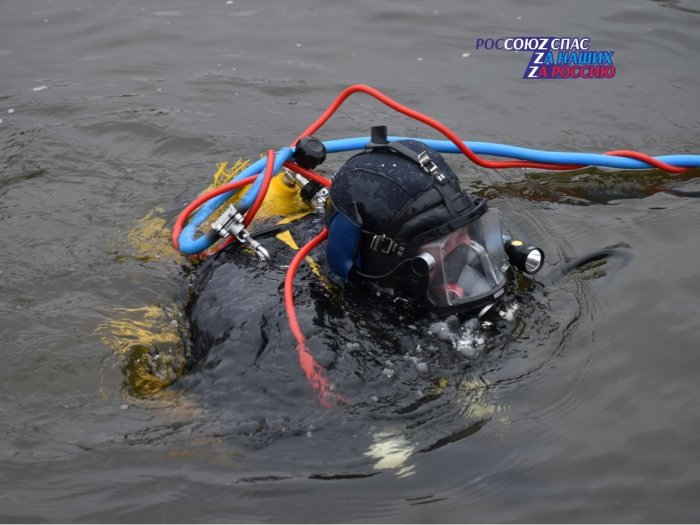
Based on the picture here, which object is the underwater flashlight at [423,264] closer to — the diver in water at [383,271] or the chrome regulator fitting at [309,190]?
the diver in water at [383,271]

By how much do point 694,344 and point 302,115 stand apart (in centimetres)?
388

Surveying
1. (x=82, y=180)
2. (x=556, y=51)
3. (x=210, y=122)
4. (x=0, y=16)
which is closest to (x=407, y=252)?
(x=82, y=180)

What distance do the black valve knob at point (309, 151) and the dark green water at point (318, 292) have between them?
3.02 feet

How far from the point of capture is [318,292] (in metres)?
3.62

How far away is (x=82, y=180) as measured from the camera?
18.2 ft

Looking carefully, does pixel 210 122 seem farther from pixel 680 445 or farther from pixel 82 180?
pixel 680 445

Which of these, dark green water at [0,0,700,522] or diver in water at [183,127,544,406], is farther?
diver in water at [183,127,544,406]

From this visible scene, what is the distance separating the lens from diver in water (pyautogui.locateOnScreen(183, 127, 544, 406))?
10.9ft

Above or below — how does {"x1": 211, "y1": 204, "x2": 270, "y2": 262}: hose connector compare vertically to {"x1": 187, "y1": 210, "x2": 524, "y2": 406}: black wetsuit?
above
